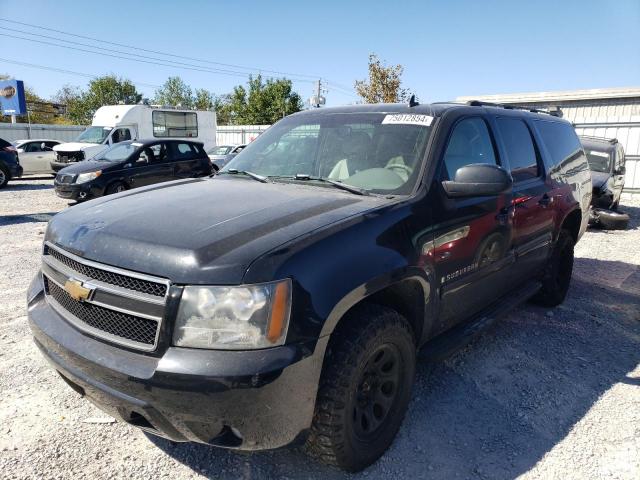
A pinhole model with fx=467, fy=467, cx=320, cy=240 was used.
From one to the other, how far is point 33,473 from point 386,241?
212 cm

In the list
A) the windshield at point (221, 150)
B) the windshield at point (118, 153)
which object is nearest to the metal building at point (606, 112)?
the windshield at point (221, 150)

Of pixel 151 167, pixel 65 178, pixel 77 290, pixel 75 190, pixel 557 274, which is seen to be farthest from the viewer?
Answer: pixel 151 167

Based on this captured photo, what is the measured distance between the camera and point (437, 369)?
353cm

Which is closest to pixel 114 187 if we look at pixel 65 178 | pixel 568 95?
pixel 65 178

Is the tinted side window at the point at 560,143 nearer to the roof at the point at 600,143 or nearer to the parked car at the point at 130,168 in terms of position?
the roof at the point at 600,143

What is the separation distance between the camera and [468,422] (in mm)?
2900

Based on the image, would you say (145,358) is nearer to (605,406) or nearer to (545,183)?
(605,406)

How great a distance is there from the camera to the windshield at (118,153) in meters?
11.3

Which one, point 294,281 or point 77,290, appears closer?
point 294,281

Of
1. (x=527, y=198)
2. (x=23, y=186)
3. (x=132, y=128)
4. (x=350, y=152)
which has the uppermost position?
(x=132, y=128)

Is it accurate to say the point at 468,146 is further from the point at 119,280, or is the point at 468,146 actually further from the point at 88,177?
the point at 88,177

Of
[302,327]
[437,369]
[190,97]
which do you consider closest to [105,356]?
[302,327]

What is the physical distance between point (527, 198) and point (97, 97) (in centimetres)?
5604

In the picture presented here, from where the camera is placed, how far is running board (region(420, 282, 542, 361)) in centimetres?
283
